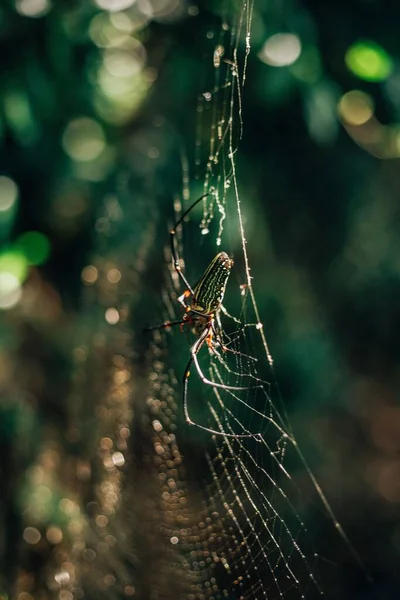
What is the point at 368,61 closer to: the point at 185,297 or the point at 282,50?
the point at 282,50

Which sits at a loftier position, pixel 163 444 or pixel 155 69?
pixel 155 69

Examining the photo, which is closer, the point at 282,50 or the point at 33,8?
the point at 282,50

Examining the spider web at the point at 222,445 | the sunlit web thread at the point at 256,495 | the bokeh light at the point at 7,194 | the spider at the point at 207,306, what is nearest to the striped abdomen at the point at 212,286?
the spider at the point at 207,306

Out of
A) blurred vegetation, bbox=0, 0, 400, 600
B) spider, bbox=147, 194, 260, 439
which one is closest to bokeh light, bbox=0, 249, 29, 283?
blurred vegetation, bbox=0, 0, 400, 600

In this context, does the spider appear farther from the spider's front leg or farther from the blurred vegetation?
the blurred vegetation

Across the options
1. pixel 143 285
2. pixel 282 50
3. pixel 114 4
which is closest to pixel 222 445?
pixel 143 285

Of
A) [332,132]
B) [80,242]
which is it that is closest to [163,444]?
[80,242]

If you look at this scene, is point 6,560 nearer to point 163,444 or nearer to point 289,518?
point 163,444

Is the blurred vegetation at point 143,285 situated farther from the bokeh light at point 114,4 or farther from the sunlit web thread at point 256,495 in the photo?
the sunlit web thread at point 256,495
